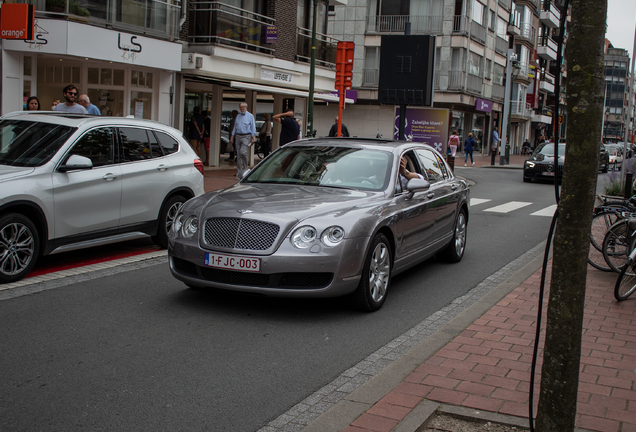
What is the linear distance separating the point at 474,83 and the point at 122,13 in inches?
1397

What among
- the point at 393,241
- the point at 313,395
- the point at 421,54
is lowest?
the point at 313,395

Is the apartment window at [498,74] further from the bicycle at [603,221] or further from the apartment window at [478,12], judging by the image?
the bicycle at [603,221]

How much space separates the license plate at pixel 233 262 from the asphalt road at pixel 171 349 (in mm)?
454

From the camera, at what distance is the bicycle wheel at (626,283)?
22.3 feet

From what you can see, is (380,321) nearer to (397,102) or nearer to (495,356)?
(495,356)

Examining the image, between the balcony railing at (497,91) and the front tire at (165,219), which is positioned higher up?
the balcony railing at (497,91)

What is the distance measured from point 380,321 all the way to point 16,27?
30.0ft

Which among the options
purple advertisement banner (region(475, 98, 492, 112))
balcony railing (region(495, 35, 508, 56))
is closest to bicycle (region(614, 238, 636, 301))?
purple advertisement banner (region(475, 98, 492, 112))

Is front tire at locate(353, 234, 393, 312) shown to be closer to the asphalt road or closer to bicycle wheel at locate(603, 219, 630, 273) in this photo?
the asphalt road

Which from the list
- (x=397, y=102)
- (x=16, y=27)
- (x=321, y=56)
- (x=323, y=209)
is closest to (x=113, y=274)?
(x=323, y=209)

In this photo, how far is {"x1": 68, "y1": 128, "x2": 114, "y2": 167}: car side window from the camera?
25.3 feet

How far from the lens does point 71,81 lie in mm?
18453

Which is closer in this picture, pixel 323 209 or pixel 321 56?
pixel 323 209

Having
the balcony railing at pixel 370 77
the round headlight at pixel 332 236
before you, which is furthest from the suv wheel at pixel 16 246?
the balcony railing at pixel 370 77
